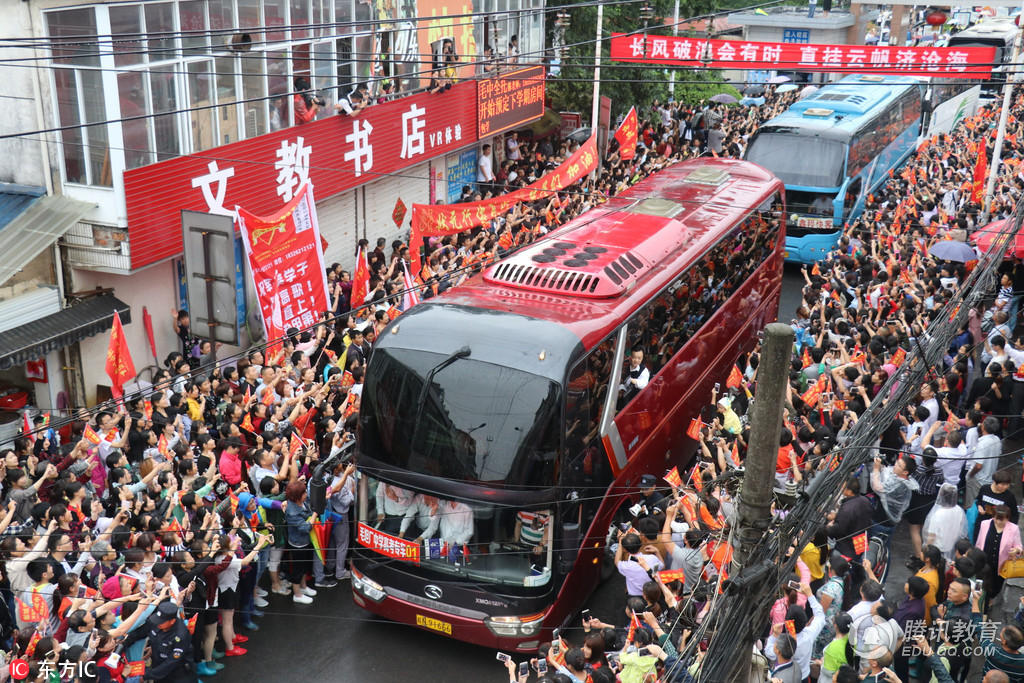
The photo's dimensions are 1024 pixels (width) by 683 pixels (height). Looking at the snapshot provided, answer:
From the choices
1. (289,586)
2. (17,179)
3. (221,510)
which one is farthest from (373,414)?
(17,179)

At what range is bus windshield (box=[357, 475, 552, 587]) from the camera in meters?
8.40

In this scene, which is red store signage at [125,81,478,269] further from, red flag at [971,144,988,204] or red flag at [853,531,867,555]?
red flag at [971,144,988,204]

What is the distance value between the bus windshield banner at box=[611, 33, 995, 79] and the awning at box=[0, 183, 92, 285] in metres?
→ 9.12

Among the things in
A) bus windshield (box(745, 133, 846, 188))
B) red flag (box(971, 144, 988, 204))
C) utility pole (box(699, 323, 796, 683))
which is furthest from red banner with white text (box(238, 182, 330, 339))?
red flag (box(971, 144, 988, 204))

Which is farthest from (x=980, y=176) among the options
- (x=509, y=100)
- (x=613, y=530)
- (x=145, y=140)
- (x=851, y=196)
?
(x=145, y=140)

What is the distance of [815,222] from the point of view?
19.5 meters

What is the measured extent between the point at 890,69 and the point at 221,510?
12806 millimetres

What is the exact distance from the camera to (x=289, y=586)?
33.3 feet

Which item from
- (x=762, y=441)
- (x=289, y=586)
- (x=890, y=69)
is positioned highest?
(x=890, y=69)

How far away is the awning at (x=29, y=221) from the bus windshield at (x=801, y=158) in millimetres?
13394

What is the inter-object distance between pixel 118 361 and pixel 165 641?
4.37 m

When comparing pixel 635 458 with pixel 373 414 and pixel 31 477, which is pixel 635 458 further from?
pixel 31 477

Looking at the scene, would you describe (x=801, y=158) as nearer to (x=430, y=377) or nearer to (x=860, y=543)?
(x=860, y=543)

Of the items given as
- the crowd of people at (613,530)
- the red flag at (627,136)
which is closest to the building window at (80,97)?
the crowd of people at (613,530)
